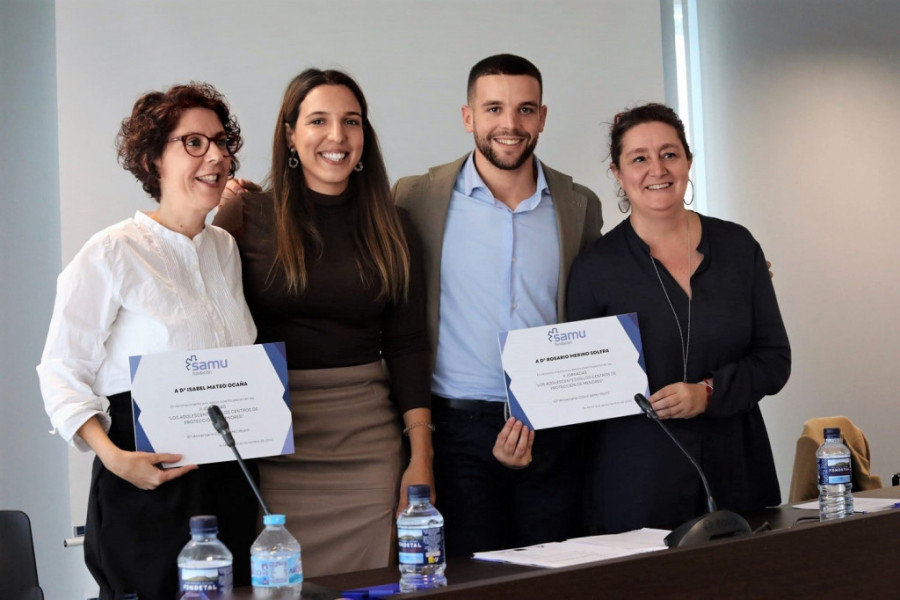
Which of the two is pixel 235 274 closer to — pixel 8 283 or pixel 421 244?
pixel 421 244

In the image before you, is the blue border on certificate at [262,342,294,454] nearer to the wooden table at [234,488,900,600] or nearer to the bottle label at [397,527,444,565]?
the wooden table at [234,488,900,600]

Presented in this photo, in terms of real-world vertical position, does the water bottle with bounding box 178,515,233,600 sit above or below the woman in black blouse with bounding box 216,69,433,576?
below

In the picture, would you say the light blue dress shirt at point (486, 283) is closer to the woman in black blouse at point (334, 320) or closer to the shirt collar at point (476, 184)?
the shirt collar at point (476, 184)

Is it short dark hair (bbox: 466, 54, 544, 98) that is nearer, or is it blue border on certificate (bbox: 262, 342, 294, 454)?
blue border on certificate (bbox: 262, 342, 294, 454)

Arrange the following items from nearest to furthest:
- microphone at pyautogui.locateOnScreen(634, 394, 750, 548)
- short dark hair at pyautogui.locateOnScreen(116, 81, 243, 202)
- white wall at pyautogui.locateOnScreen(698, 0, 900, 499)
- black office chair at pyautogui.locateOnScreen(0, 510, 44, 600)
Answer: microphone at pyautogui.locateOnScreen(634, 394, 750, 548), short dark hair at pyautogui.locateOnScreen(116, 81, 243, 202), black office chair at pyautogui.locateOnScreen(0, 510, 44, 600), white wall at pyautogui.locateOnScreen(698, 0, 900, 499)

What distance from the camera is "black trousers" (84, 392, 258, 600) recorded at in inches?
89.9

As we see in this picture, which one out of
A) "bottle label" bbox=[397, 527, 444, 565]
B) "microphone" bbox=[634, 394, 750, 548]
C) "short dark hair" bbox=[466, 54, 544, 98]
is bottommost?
"microphone" bbox=[634, 394, 750, 548]

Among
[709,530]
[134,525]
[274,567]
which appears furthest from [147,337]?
[709,530]

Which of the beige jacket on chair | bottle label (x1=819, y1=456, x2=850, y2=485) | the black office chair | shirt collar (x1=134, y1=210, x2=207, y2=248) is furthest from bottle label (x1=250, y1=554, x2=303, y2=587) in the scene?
the beige jacket on chair

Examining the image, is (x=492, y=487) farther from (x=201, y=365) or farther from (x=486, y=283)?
(x=201, y=365)

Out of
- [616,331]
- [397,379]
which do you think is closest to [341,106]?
[397,379]

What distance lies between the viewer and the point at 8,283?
12.9 feet

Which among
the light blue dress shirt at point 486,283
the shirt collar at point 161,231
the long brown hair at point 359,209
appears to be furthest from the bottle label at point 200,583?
the light blue dress shirt at point 486,283

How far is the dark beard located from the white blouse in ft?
3.19
